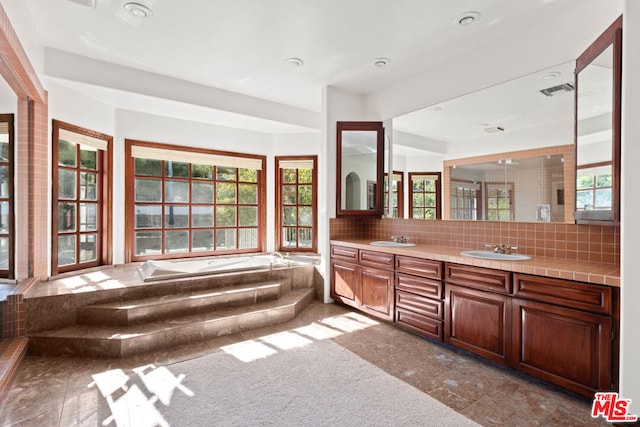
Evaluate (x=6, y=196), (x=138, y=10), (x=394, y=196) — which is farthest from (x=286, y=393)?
(x=6, y=196)

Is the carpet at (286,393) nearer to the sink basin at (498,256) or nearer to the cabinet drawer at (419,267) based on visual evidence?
the cabinet drawer at (419,267)

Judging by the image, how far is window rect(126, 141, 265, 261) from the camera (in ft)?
14.2

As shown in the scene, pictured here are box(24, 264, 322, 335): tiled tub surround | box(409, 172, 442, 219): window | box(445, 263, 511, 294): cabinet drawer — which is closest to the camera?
box(445, 263, 511, 294): cabinet drawer

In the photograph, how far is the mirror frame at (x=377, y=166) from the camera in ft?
12.9

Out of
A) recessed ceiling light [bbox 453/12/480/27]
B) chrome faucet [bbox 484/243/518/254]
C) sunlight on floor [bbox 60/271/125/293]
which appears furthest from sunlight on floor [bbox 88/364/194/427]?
recessed ceiling light [bbox 453/12/480/27]

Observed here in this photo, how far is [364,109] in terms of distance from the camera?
4.19m

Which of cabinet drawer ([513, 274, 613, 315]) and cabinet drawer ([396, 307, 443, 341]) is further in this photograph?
cabinet drawer ([396, 307, 443, 341])

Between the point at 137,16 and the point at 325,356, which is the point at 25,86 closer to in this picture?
the point at 137,16

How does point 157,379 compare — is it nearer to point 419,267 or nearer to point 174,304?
point 174,304

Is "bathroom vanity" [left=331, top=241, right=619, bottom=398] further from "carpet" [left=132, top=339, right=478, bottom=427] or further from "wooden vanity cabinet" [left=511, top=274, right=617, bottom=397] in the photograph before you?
"carpet" [left=132, top=339, right=478, bottom=427]

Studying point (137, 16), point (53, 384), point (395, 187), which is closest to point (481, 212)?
point (395, 187)

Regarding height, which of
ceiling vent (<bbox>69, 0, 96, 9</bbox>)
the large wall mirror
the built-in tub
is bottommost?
the built-in tub

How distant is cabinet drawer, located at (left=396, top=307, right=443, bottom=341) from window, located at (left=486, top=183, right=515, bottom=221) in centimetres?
108

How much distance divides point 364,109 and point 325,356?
9.82 feet
